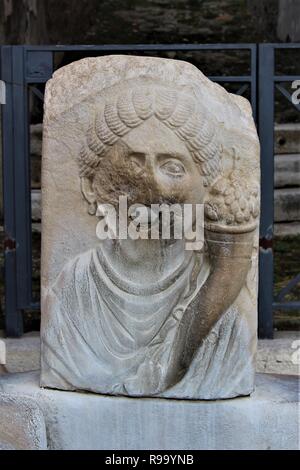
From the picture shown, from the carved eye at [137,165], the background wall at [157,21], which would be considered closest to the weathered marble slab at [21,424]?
the carved eye at [137,165]

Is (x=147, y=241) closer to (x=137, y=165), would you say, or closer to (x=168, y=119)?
(x=137, y=165)

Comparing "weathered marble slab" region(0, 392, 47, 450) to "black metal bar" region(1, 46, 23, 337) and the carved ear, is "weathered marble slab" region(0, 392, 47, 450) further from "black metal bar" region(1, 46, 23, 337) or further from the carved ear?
"black metal bar" region(1, 46, 23, 337)

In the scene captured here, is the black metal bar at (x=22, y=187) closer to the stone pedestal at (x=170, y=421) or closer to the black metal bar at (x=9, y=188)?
the black metal bar at (x=9, y=188)

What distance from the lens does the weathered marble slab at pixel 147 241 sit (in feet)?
10.3

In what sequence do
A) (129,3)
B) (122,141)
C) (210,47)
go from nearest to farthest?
(122,141), (210,47), (129,3)

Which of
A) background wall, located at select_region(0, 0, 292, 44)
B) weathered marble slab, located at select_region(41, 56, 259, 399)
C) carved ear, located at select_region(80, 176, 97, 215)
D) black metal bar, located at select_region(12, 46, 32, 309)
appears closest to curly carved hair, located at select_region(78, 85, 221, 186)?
weathered marble slab, located at select_region(41, 56, 259, 399)

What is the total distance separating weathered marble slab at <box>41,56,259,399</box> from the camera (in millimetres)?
3137

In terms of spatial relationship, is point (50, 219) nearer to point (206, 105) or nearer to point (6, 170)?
point (206, 105)

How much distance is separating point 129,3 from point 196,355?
25.6 ft

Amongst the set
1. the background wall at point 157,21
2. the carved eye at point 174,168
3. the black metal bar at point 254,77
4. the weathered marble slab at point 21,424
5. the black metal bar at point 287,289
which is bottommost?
the weathered marble slab at point 21,424

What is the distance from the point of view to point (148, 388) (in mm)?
3305

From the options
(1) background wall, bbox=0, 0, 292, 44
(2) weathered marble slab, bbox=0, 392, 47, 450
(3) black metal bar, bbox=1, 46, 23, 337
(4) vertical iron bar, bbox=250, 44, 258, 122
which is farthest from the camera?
(1) background wall, bbox=0, 0, 292, 44

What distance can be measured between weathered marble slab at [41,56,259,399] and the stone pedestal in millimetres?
47

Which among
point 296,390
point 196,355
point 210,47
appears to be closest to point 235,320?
point 196,355
